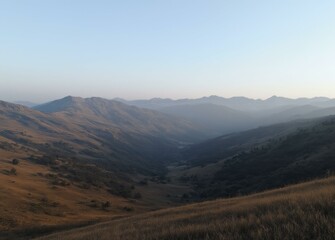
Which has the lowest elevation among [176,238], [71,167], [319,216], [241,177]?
[241,177]

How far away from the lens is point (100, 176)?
95688 millimetres

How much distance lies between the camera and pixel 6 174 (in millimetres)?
59594

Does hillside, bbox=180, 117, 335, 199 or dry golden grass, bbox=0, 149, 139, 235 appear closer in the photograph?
dry golden grass, bbox=0, 149, 139, 235

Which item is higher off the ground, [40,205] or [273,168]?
Result: [40,205]

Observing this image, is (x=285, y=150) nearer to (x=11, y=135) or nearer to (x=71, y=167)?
(x=71, y=167)

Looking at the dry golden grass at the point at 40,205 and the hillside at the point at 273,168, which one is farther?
the hillside at the point at 273,168

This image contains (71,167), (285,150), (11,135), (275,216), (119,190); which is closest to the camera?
(275,216)

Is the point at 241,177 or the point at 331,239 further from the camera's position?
the point at 241,177

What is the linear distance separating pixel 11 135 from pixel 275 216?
170478mm

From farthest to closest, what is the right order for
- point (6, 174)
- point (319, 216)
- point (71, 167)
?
1. point (71, 167)
2. point (6, 174)
3. point (319, 216)

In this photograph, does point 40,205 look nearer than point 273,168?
Yes

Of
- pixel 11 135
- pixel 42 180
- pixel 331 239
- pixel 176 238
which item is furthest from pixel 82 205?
pixel 11 135

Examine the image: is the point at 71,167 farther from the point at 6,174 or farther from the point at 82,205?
the point at 82,205

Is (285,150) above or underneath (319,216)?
underneath
